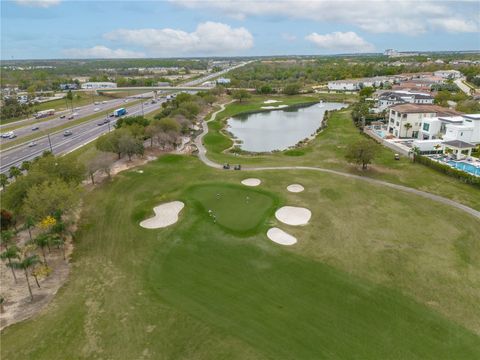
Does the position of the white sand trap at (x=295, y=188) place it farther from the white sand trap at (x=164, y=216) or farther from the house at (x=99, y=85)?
the house at (x=99, y=85)

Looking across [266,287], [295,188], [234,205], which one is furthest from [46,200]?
[295,188]

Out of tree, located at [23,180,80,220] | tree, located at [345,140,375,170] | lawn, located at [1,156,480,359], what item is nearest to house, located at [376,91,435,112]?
tree, located at [345,140,375,170]

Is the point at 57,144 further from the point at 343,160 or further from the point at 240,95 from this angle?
the point at 240,95

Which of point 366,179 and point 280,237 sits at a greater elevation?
point 366,179

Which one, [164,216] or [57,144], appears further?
[57,144]

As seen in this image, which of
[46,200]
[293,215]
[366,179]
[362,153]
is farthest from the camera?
[362,153]

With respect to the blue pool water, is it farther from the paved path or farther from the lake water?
the lake water
